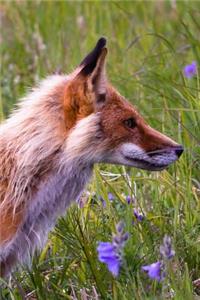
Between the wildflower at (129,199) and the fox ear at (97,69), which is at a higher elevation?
the fox ear at (97,69)

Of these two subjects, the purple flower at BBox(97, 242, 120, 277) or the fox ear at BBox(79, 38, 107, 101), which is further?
the fox ear at BBox(79, 38, 107, 101)

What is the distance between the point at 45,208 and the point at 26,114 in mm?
516

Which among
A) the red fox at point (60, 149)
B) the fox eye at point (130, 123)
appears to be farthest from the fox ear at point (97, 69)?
the fox eye at point (130, 123)

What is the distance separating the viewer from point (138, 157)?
509 centimetres

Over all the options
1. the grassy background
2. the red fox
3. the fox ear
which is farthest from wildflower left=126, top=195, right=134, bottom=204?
the fox ear

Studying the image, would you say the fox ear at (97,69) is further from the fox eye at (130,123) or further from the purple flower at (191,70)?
the purple flower at (191,70)

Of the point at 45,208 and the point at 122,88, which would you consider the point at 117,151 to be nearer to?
the point at 45,208

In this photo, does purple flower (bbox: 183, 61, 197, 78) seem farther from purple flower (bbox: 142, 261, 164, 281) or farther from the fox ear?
purple flower (bbox: 142, 261, 164, 281)

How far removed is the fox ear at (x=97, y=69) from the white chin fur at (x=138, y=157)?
0.30 metres

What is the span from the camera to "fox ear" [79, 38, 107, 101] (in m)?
4.93

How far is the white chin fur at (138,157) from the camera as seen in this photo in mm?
5070

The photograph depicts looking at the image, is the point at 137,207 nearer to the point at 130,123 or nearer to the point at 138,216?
the point at 138,216

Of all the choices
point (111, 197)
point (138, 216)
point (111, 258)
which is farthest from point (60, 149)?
point (111, 197)

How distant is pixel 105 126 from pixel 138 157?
25 cm
